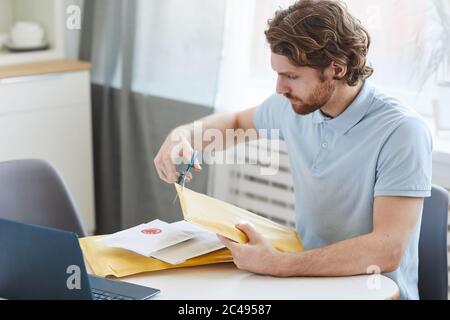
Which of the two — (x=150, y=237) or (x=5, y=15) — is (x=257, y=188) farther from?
(x=5, y=15)

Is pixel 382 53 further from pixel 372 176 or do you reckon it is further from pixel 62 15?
pixel 62 15

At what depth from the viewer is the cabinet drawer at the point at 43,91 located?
9.91 ft

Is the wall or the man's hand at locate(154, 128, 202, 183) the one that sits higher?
the wall

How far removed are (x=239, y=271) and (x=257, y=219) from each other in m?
0.21

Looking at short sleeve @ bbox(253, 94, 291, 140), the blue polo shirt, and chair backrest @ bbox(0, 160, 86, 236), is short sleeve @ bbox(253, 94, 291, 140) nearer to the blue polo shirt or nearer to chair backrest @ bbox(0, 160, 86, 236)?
the blue polo shirt

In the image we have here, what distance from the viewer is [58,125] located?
10.5 feet

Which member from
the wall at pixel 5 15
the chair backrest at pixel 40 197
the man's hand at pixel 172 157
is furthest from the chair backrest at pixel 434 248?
the wall at pixel 5 15

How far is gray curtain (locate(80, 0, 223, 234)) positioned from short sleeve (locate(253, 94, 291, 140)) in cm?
79

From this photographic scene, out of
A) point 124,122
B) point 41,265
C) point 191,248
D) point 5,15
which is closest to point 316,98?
point 191,248

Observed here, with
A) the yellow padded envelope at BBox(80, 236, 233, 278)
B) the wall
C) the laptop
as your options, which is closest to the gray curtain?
the wall

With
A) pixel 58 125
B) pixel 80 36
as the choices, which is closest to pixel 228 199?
pixel 58 125

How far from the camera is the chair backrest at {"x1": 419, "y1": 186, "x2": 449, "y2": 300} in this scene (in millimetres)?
1920

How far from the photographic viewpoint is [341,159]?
6.22ft

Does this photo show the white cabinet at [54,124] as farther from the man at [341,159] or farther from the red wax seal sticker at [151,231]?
the red wax seal sticker at [151,231]
